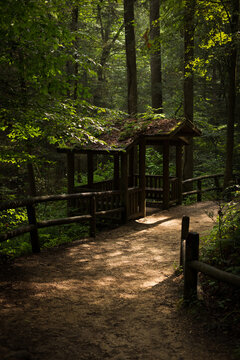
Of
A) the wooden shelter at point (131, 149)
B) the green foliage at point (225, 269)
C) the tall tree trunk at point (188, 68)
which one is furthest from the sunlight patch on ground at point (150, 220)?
the tall tree trunk at point (188, 68)

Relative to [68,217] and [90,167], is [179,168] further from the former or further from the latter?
[68,217]

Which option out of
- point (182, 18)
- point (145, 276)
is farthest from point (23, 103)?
point (182, 18)

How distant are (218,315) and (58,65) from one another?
469cm

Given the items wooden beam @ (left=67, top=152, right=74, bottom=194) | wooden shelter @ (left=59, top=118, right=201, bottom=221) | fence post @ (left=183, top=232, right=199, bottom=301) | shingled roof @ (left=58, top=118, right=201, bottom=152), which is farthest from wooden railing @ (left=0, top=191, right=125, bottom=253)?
fence post @ (left=183, top=232, right=199, bottom=301)

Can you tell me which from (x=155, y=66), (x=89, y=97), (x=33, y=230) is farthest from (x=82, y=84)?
(x=155, y=66)

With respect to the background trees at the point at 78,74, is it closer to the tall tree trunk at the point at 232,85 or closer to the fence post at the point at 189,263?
the tall tree trunk at the point at 232,85

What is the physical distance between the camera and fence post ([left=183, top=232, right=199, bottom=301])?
454 cm

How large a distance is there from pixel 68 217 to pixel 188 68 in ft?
31.5

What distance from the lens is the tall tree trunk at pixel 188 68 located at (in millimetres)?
13078

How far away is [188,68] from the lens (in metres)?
15.0

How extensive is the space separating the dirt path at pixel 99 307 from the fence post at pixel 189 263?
1.27ft

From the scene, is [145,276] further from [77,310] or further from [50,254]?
[50,254]

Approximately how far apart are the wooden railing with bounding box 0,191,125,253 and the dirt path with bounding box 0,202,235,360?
25.5 inches

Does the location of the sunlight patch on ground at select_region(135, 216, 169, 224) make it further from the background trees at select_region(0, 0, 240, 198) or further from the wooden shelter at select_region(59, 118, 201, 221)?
the background trees at select_region(0, 0, 240, 198)
